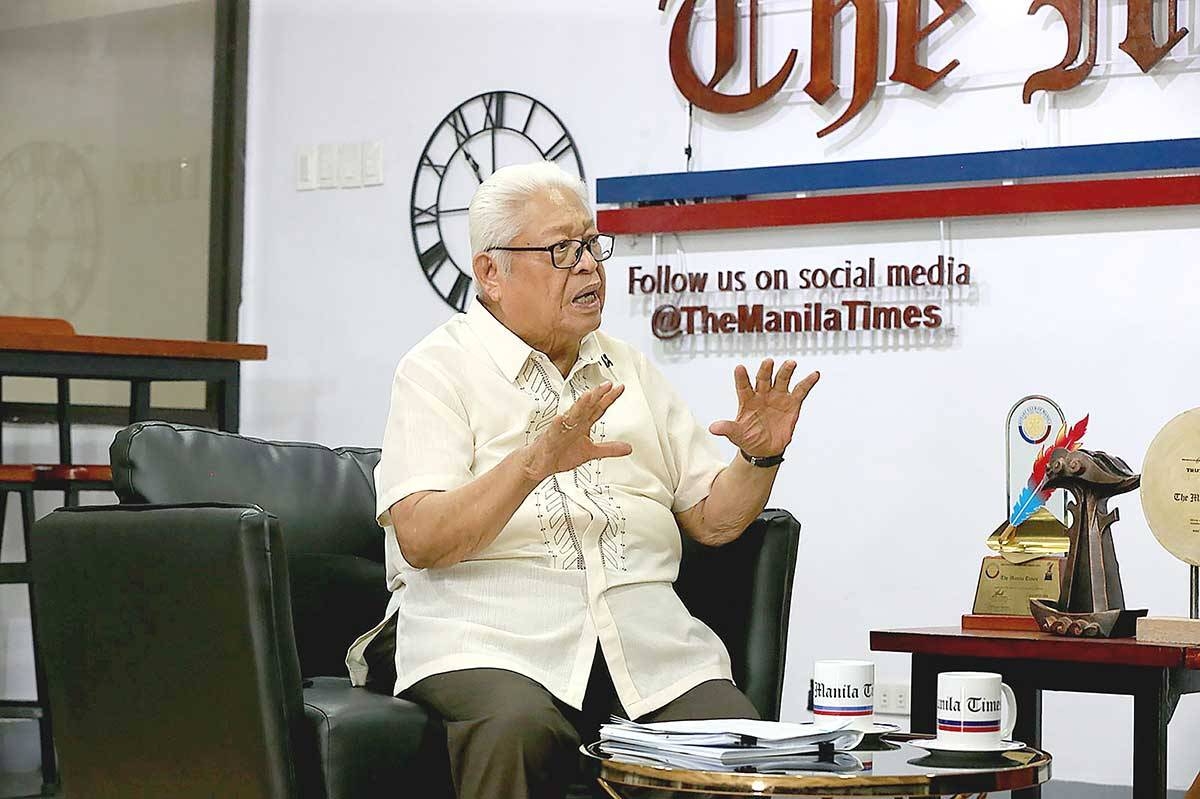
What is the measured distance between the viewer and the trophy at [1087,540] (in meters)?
2.62

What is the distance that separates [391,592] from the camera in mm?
2830

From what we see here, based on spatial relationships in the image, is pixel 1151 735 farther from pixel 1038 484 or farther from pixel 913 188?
pixel 913 188

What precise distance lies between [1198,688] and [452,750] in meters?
1.18

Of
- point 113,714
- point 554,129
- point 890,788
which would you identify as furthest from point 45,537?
point 554,129

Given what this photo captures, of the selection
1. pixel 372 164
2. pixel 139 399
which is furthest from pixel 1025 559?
pixel 372 164

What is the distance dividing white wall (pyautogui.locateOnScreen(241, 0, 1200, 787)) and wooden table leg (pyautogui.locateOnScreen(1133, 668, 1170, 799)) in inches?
53.9

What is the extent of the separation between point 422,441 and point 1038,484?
1041mm

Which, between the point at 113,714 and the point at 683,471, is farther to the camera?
the point at 683,471

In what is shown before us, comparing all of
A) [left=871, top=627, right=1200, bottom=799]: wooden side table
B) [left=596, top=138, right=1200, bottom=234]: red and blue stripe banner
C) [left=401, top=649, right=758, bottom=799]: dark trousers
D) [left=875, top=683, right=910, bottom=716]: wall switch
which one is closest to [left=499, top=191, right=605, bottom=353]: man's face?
[left=401, top=649, right=758, bottom=799]: dark trousers

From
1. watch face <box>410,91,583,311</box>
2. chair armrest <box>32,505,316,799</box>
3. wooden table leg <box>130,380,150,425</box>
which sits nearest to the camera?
chair armrest <box>32,505,316,799</box>

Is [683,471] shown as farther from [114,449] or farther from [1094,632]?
[114,449]

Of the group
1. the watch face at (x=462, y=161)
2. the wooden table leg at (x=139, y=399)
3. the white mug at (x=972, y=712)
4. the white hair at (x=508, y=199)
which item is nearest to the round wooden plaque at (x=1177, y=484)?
the white mug at (x=972, y=712)

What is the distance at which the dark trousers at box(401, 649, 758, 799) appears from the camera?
2.22m

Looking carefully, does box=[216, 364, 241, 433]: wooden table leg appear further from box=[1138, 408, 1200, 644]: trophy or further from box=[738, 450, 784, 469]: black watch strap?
box=[1138, 408, 1200, 644]: trophy
